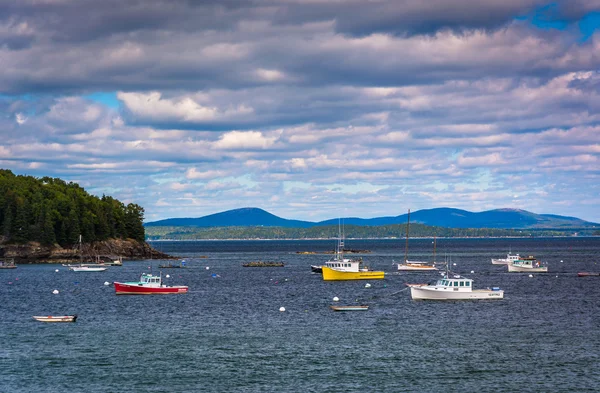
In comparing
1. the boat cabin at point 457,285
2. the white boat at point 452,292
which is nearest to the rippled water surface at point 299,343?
the white boat at point 452,292

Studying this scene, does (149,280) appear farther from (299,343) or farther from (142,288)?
(299,343)

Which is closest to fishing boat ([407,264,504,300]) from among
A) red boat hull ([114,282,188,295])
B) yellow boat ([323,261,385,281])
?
red boat hull ([114,282,188,295])

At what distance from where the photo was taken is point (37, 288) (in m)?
134

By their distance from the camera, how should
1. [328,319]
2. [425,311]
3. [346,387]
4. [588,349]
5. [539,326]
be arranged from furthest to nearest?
[425,311] → [328,319] → [539,326] → [588,349] → [346,387]

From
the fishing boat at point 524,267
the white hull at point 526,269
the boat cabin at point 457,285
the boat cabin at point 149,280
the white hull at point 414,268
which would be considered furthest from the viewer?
the white hull at point 414,268

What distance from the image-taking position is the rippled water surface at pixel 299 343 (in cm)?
5584

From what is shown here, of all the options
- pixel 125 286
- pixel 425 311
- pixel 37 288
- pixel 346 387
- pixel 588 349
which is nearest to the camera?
pixel 346 387

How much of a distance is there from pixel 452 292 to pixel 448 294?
81cm

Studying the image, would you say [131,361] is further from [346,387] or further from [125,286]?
[125,286]

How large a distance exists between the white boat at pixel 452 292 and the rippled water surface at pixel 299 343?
172 cm

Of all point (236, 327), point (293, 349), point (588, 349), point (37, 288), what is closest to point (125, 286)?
point (37, 288)

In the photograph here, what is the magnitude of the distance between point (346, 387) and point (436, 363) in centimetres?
1116

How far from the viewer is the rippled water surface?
55.8m

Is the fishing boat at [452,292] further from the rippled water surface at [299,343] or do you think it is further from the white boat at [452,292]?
the rippled water surface at [299,343]
